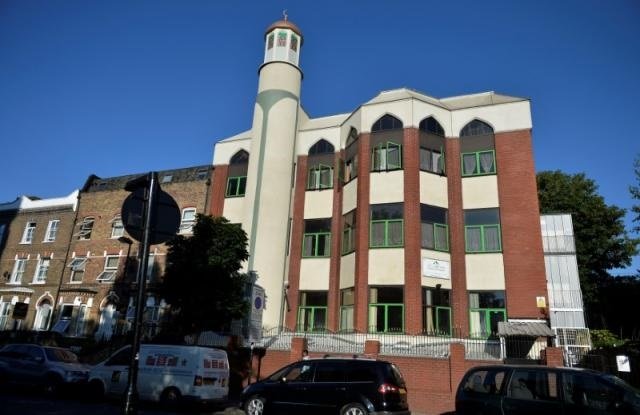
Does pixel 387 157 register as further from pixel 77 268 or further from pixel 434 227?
pixel 77 268

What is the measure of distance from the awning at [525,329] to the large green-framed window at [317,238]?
988 cm

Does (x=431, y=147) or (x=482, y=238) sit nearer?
(x=482, y=238)

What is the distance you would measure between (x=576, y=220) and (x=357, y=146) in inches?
741

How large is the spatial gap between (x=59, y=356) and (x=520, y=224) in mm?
20754

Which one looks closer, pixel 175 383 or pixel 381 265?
pixel 175 383

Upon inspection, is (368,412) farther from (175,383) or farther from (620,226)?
(620,226)

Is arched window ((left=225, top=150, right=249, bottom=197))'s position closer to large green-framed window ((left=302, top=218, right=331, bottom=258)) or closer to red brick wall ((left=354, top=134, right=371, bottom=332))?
large green-framed window ((left=302, top=218, right=331, bottom=258))

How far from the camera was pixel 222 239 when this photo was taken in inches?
818

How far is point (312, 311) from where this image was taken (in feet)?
82.1

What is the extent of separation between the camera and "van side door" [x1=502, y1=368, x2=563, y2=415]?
30.4 feet

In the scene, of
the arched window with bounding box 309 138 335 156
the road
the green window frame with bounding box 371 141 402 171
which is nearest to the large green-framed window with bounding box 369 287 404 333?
the green window frame with bounding box 371 141 402 171

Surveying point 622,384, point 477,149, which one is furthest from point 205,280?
point 477,149

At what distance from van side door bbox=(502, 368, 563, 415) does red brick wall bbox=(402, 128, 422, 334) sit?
11.1 metres

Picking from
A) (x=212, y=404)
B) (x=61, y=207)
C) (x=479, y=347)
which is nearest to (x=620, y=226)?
(x=479, y=347)
